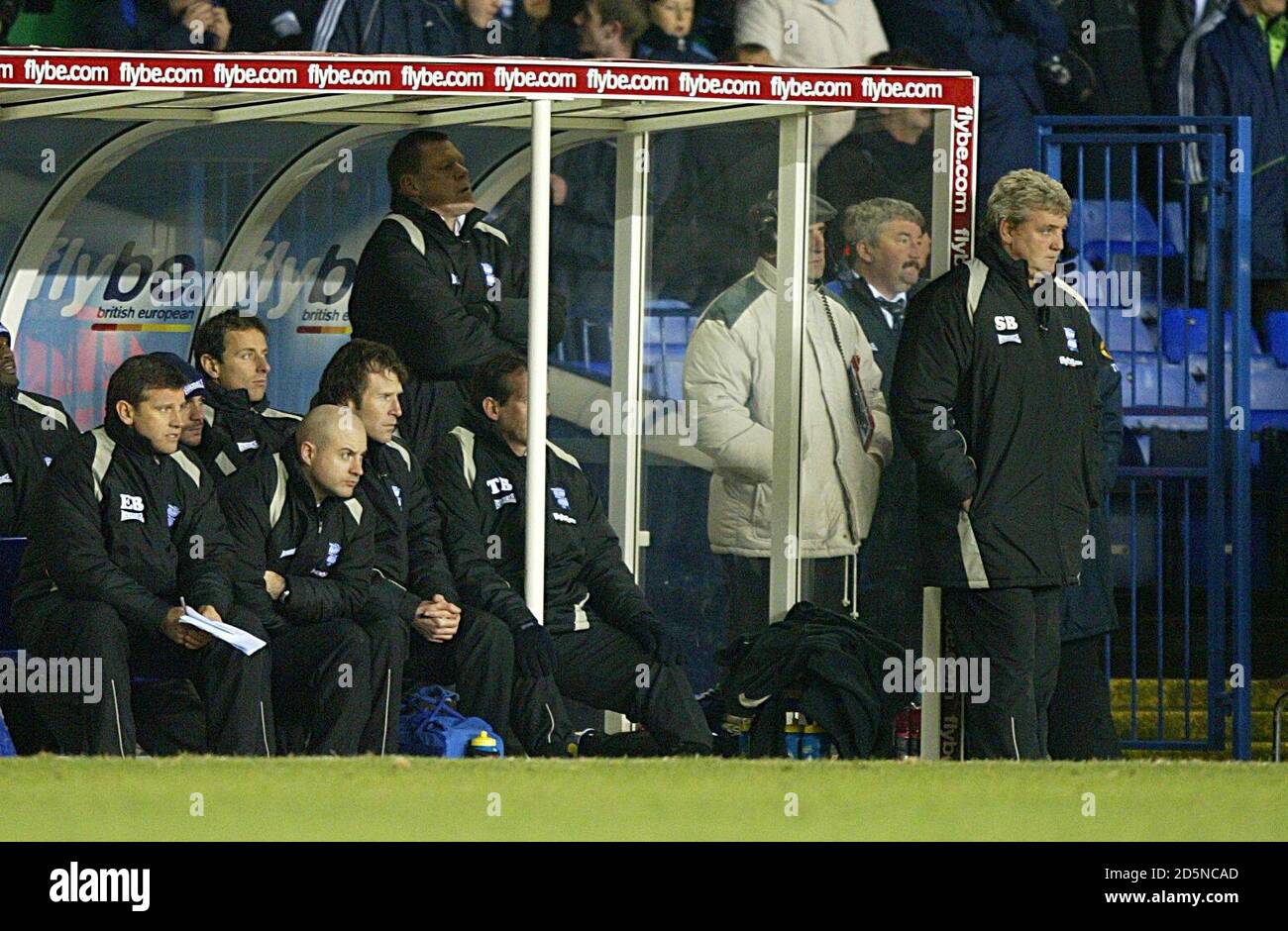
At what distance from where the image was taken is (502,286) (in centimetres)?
659

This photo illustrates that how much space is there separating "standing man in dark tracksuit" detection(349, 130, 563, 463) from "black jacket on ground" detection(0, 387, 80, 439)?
866 mm

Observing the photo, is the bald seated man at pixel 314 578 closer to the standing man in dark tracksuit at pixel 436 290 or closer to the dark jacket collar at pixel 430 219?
the standing man in dark tracksuit at pixel 436 290

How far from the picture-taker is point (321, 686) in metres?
6.25

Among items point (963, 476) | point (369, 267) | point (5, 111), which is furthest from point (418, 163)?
point (963, 476)

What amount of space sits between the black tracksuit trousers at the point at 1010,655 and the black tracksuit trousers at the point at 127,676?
1950mm

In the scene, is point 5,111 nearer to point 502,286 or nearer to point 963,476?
point 502,286

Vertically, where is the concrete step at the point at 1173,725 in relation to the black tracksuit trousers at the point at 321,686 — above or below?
below

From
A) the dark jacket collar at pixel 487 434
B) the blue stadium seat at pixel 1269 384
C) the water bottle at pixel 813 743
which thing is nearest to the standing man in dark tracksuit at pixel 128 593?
the dark jacket collar at pixel 487 434

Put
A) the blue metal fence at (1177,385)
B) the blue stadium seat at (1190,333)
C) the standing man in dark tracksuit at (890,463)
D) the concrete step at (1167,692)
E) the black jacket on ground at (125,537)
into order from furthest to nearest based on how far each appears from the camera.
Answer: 1. the blue stadium seat at (1190,333)
2. the concrete step at (1167,692)
3. the blue metal fence at (1177,385)
4. the standing man in dark tracksuit at (890,463)
5. the black jacket on ground at (125,537)

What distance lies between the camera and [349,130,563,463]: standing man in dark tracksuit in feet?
21.6

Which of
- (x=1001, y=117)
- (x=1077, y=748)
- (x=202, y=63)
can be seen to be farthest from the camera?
(x=1001, y=117)

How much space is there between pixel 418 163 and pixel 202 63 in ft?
2.32

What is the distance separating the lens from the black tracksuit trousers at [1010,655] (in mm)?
6387

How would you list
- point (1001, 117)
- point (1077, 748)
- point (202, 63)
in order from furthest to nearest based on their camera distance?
point (1001, 117), point (1077, 748), point (202, 63)
